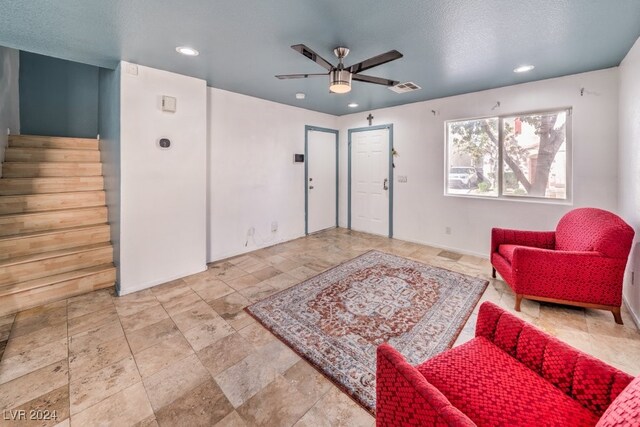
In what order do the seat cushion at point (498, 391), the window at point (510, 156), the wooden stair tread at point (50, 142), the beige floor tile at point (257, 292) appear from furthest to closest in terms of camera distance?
1. the wooden stair tread at point (50, 142)
2. the window at point (510, 156)
3. the beige floor tile at point (257, 292)
4. the seat cushion at point (498, 391)

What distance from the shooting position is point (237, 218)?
4.34 metres

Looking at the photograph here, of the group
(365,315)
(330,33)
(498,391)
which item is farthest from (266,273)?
(498,391)

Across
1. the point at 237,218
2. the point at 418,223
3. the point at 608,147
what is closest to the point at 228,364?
the point at 237,218

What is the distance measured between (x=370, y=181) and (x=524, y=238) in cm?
287

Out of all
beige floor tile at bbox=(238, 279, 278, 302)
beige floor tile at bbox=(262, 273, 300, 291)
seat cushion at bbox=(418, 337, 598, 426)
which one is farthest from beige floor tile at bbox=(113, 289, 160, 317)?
seat cushion at bbox=(418, 337, 598, 426)

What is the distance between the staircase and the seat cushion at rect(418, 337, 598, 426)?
3.53 meters

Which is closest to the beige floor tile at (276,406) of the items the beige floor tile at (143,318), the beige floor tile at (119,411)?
the beige floor tile at (119,411)

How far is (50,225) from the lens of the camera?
332 cm

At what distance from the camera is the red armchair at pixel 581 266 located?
2320 mm

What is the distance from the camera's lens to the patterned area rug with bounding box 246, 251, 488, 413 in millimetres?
1973

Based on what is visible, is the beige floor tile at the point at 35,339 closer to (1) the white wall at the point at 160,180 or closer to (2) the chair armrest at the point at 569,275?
(1) the white wall at the point at 160,180

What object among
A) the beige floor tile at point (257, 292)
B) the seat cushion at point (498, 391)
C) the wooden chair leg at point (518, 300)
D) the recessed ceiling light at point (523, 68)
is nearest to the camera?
the seat cushion at point (498, 391)

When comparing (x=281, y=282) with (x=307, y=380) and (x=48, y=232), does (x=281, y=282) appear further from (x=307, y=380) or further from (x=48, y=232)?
(x=48, y=232)

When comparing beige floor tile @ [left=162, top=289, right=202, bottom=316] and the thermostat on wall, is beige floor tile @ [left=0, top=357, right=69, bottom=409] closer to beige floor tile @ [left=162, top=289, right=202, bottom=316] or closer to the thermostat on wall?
beige floor tile @ [left=162, top=289, right=202, bottom=316]
